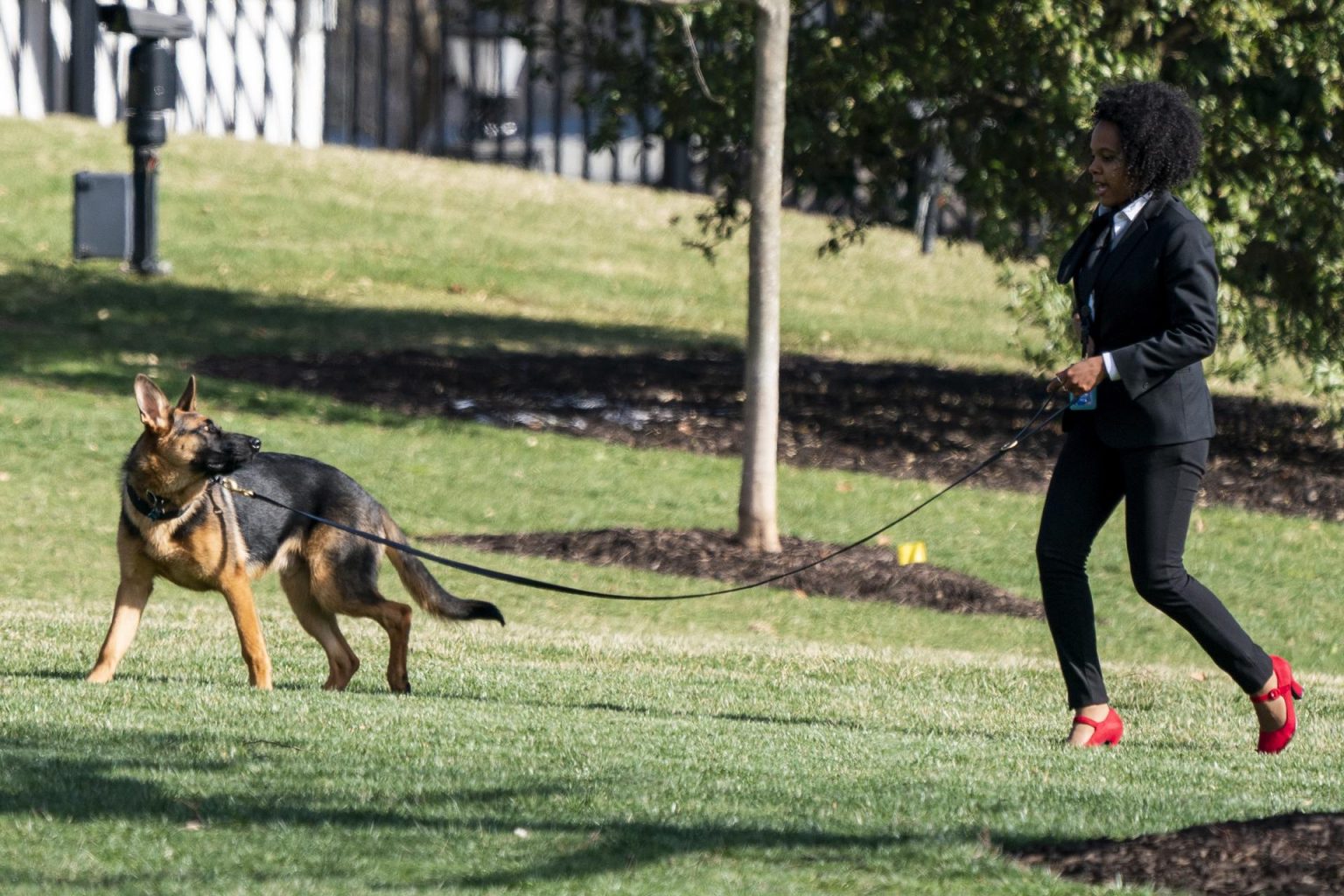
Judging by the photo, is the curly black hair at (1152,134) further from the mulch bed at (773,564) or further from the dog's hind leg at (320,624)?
the mulch bed at (773,564)

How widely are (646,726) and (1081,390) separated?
1.90 m

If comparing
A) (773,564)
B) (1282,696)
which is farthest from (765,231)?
(1282,696)

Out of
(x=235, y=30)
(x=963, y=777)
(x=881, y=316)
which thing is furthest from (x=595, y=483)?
(x=235, y=30)

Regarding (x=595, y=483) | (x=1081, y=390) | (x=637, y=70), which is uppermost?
(x=637, y=70)

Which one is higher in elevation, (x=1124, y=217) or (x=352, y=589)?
(x=1124, y=217)

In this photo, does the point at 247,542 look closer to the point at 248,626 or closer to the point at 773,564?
the point at 248,626

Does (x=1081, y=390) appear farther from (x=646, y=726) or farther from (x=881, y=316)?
(x=881, y=316)

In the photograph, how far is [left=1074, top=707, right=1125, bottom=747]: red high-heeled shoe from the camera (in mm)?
6543

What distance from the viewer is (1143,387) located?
5992mm

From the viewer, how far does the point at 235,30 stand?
120 feet

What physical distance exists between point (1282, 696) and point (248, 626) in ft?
12.2

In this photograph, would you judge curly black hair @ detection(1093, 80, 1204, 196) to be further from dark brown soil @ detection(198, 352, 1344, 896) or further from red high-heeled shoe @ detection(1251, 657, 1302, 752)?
dark brown soil @ detection(198, 352, 1344, 896)

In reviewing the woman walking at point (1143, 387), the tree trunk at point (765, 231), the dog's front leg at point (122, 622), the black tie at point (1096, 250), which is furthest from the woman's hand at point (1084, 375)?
the tree trunk at point (765, 231)

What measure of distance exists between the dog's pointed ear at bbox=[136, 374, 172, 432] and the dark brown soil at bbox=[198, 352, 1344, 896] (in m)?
5.43
